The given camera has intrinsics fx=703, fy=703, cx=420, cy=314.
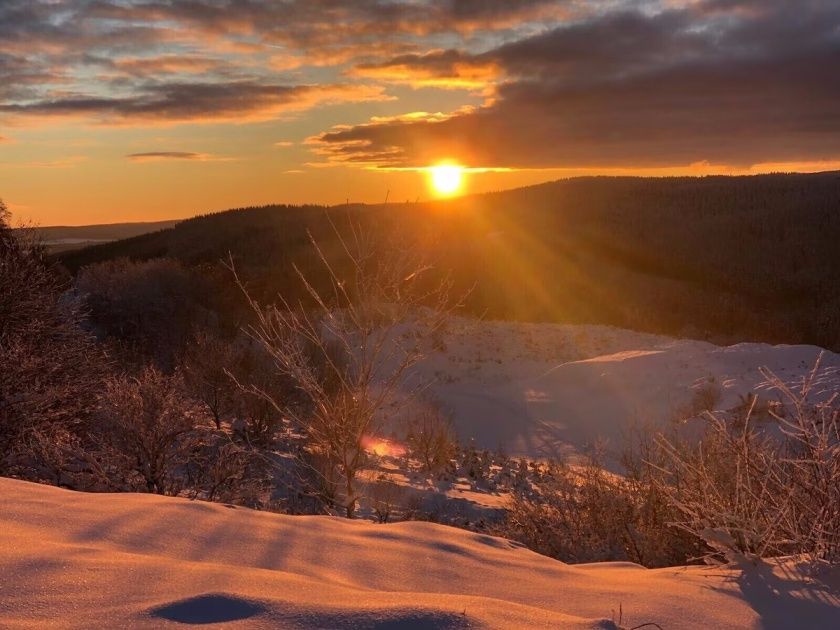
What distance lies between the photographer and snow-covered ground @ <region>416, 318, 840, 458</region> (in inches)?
735

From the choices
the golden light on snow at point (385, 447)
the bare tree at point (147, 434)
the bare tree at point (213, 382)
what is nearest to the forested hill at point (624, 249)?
the bare tree at point (147, 434)

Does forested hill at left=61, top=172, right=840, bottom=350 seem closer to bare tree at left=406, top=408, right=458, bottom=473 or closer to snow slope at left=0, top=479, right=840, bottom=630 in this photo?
snow slope at left=0, top=479, right=840, bottom=630

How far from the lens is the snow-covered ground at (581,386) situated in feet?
61.3

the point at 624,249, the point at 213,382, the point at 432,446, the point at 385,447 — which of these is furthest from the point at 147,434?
the point at 624,249

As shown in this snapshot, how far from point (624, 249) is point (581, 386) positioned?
50.7 metres

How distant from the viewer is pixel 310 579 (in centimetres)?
320

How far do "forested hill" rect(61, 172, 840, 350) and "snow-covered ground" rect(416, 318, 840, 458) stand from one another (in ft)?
25.6

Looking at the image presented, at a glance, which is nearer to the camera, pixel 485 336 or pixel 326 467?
pixel 326 467

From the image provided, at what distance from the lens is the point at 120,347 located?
1869 cm

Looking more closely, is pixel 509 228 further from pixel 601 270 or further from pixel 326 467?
pixel 326 467

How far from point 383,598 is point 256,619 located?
58 centimetres

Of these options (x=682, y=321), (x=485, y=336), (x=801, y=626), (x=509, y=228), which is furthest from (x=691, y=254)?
(x=801, y=626)

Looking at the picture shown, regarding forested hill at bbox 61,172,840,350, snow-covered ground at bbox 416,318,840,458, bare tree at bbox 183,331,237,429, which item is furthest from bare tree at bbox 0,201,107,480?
snow-covered ground at bbox 416,318,840,458

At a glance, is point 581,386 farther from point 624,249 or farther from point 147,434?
point 624,249
